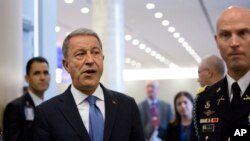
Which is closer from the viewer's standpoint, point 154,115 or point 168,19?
point 154,115

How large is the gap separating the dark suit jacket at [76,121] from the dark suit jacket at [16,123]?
1246mm

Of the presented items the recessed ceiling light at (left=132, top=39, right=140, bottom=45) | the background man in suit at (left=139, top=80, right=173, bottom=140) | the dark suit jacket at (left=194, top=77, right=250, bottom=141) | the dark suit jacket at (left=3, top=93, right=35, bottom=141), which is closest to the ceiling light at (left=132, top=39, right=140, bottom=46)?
the recessed ceiling light at (left=132, top=39, right=140, bottom=45)

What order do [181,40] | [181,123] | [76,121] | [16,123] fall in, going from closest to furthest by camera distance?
[76,121] < [16,123] < [181,123] < [181,40]

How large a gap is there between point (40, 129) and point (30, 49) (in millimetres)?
3520

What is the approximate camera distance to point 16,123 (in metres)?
3.66

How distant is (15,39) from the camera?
12.5 ft

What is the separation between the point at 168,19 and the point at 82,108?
1018 centimetres

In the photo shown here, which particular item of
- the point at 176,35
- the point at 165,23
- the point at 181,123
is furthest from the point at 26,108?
the point at 176,35

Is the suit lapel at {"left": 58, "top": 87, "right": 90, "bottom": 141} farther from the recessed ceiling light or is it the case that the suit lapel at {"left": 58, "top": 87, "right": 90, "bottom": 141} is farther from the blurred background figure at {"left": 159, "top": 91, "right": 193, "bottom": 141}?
the recessed ceiling light

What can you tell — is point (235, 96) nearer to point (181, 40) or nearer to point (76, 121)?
point (76, 121)

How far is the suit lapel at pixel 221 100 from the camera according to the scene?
2.04m

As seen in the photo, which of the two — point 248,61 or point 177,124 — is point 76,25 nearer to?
point 177,124

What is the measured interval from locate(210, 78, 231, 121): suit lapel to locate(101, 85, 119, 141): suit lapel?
0.57m

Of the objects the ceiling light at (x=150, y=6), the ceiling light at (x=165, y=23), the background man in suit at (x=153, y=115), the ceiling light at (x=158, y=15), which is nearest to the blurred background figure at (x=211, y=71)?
the background man in suit at (x=153, y=115)
